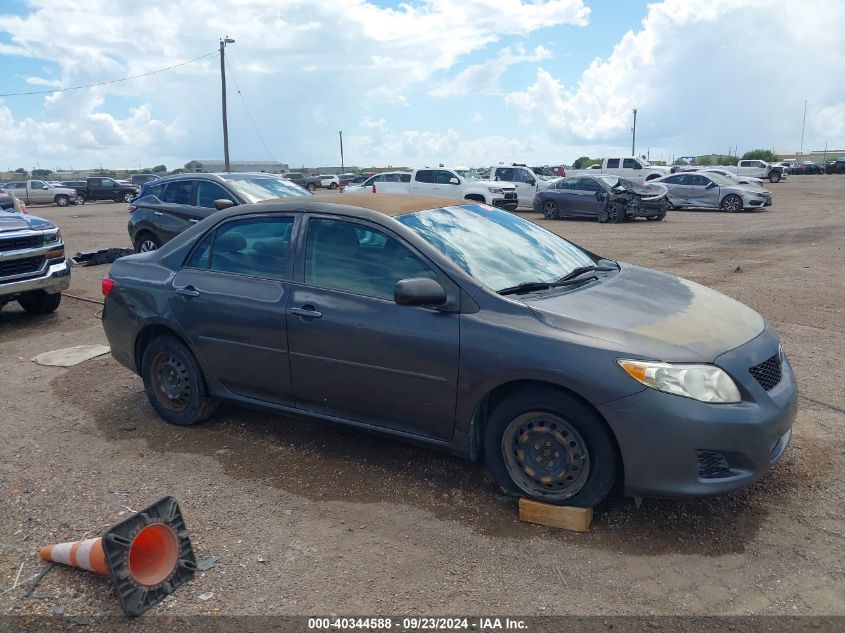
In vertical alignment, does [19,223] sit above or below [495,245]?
below

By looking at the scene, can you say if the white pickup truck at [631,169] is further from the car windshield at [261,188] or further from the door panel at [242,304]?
the door panel at [242,304]

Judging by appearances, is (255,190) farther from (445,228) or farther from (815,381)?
(815,381)

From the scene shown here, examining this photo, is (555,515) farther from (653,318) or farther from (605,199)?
(605,199)

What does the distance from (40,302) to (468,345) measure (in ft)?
25.4

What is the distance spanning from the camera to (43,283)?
29.1 feet

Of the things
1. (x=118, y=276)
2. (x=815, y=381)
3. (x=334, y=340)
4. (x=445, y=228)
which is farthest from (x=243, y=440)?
(x=815, y=381)

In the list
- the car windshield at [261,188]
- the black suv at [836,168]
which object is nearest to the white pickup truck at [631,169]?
the car windshield at [261,188]

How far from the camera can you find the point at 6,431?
17.8ft

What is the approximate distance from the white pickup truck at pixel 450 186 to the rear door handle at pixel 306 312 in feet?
65.5

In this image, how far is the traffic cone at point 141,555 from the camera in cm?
319

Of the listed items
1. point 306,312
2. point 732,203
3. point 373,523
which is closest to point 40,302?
point 306,312

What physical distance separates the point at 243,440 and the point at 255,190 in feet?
23.6

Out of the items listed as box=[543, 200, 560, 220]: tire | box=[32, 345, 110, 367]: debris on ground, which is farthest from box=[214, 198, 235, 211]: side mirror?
box=[543, 200, 560, 220]: tire

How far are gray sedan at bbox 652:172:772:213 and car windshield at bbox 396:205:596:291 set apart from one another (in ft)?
75.5
